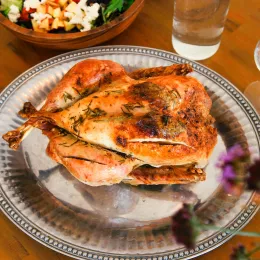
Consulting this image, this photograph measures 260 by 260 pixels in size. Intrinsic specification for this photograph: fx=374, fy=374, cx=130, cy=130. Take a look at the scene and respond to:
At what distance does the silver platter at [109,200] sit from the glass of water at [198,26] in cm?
11

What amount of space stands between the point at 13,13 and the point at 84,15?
0.23m

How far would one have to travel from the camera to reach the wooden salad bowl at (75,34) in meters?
1.09

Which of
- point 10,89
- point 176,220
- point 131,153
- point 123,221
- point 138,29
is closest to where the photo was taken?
point 176,220

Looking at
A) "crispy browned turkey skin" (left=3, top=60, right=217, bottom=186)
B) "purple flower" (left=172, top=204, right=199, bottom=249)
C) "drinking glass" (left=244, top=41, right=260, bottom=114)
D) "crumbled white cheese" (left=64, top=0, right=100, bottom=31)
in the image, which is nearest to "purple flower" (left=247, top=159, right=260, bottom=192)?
"purple flower" (left=172, top=204, right=199, bottom=249)

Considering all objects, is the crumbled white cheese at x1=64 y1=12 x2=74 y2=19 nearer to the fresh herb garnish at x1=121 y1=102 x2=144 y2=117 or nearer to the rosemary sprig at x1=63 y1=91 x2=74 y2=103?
the rosemary sprig at x1=63 y1=91 x2=74 y2=103

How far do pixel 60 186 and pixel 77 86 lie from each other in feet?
0.89

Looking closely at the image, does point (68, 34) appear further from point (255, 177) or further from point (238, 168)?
point (255, 177)

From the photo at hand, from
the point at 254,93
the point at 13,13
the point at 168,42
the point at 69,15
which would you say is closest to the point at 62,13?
the point at 69,15

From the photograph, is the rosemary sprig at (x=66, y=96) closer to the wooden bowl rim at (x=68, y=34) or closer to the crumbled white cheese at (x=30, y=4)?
the wooden bowl rim at (x=68, y=34)

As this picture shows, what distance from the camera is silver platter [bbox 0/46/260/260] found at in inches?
34.0

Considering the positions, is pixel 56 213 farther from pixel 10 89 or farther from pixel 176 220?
pixel 176 220

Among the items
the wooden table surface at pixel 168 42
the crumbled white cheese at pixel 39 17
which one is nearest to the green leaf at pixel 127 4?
the wooden table surface at pixel 168 42

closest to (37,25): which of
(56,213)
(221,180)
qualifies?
(56,213)

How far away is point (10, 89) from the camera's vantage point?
1.09 meters
